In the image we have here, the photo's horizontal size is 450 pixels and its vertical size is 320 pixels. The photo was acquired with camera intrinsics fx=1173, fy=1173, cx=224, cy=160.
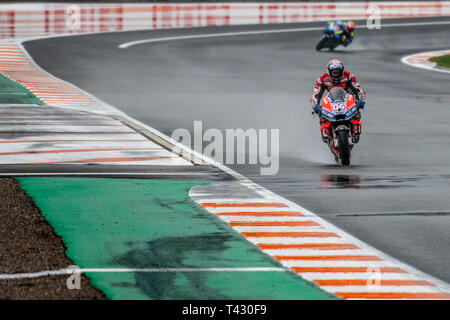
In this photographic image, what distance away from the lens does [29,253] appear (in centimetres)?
1163

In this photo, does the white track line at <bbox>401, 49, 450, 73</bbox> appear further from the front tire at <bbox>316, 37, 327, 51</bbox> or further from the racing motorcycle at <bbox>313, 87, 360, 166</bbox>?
the racing motorcycle at <bbox>313, 87, 360, 166</bbox>

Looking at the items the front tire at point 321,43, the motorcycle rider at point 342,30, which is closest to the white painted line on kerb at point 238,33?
the front tire at point 321,43

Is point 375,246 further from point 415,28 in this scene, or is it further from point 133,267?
point 415,28

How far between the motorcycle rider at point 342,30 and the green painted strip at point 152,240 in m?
31.4

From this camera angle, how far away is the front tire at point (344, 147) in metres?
18.9

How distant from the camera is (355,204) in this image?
49.6 ft

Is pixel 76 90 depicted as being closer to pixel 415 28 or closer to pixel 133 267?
pixel 133 267

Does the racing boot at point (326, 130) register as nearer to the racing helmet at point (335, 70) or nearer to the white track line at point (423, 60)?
the racing helmet at point (335, 70)

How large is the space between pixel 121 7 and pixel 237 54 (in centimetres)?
1899

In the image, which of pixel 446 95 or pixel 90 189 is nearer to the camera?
pixel 90 189

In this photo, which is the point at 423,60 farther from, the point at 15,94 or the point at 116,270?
the point at 116,270
